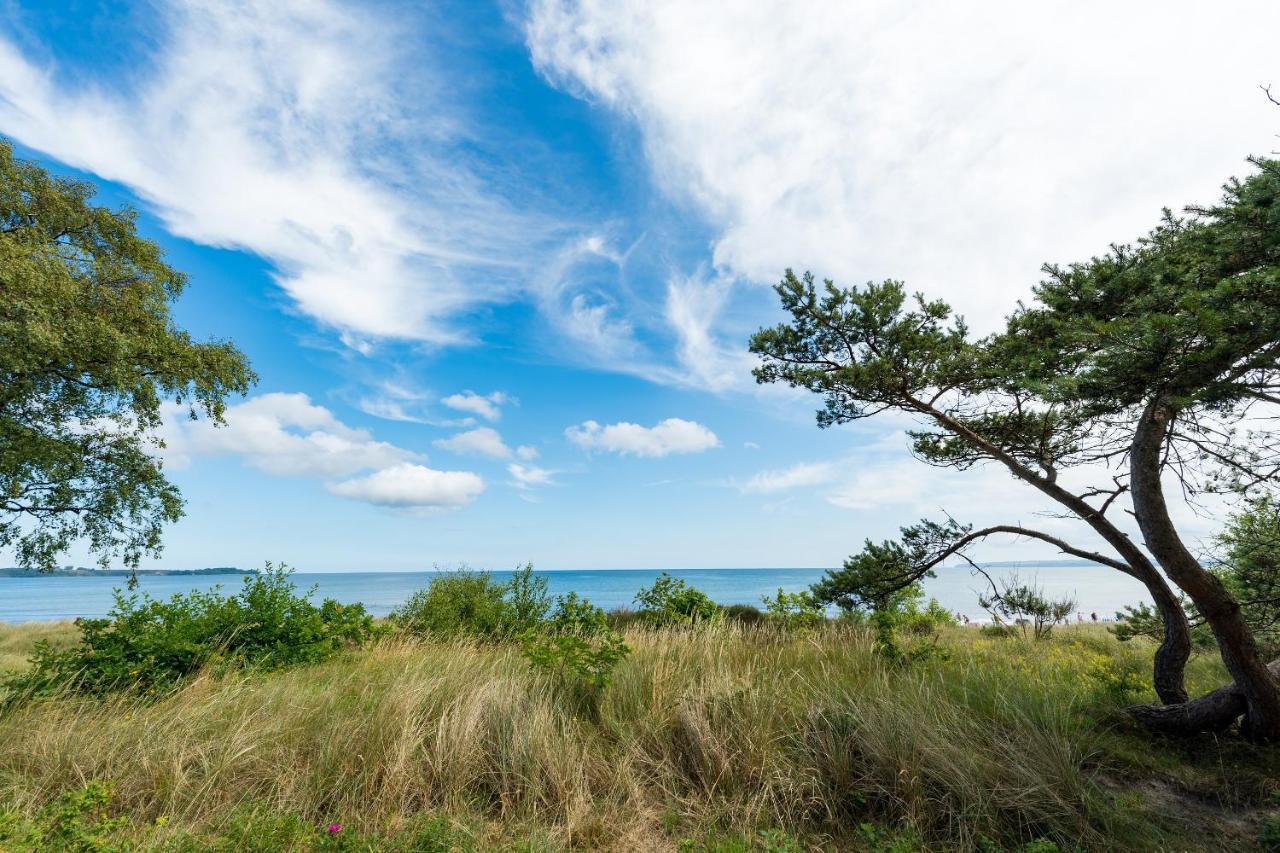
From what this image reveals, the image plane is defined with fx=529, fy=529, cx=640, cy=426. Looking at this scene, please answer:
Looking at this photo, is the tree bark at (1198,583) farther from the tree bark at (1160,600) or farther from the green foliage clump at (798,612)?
the green foliage clump at (798,612)

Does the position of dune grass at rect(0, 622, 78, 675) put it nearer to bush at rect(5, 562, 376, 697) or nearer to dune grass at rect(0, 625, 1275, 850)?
bush at rect(5, 562, 376, 697)

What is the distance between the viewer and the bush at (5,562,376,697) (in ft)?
19.8

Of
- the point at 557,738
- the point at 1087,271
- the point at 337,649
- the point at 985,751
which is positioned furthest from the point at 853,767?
the point at 337,649

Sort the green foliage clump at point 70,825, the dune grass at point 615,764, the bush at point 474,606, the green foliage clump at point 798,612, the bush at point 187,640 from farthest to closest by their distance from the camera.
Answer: the bush at point 474,606, the green foliage clump at point 798,612, the bush at point 187,640, the dune grass at point 615,764, the green foliage clump at point 70,825

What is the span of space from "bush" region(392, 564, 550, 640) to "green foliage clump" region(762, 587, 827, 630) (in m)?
4.79

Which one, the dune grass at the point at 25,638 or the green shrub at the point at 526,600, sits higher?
the green shrub at the point at 526,600

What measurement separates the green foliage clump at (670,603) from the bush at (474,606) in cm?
248

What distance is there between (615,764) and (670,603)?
7.53 m

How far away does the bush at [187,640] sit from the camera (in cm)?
604

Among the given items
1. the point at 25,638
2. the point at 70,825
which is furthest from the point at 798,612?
the point at 25,638

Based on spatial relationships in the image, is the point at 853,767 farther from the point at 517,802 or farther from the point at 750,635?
the point at 750,635

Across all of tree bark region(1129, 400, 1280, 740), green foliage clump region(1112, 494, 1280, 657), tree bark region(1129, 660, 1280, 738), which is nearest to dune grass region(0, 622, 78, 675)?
tree bark region(1129, 660, 1280, 738)

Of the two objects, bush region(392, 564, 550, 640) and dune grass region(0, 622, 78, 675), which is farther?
dune grass region(0, 622, 78, 675)

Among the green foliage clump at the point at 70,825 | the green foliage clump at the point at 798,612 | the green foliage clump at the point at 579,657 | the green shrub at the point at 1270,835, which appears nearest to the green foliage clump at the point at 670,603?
the green foliage clump at the point at 798,612
